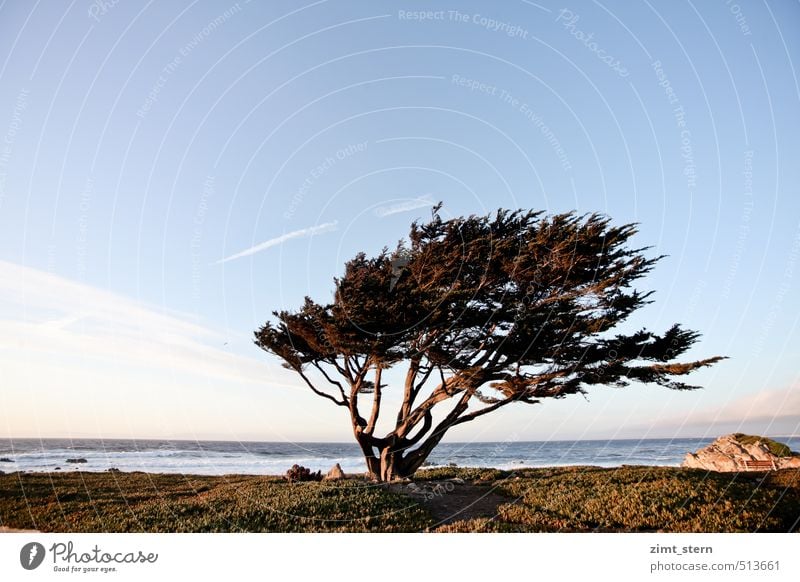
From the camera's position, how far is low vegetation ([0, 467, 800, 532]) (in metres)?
11.1

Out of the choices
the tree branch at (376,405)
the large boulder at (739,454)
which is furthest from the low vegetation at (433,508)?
the large boulder at (739,454)

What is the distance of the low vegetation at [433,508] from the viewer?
1111 centimetres

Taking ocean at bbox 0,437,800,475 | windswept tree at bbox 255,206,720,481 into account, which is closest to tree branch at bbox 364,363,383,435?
windswept tree at bbox 255,206,720,481

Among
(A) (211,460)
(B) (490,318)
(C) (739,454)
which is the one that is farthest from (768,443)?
(A) (211,460)

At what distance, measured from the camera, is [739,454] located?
29359 mm

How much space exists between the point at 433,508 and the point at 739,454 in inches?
1023

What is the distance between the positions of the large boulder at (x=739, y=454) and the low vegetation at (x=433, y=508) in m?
12.2

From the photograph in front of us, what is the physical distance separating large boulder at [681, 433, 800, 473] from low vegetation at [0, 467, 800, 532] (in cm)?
1225

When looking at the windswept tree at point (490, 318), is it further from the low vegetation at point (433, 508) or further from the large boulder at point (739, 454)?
the large boulder at point (739, 454)

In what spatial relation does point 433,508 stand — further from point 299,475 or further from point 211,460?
point 211,460

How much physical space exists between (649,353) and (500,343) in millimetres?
5788

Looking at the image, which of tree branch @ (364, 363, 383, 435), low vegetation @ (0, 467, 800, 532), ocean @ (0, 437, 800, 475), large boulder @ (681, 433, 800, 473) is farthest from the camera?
ocean @ (0, 437, 800, 475)

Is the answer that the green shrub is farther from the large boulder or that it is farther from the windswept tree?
the large boulder
